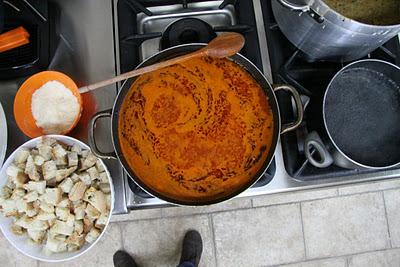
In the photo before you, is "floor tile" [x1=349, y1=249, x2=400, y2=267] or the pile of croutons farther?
"floor tile" [x1=349, y1=249, x2=400, y2=267]

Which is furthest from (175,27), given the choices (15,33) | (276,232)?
(276,232)

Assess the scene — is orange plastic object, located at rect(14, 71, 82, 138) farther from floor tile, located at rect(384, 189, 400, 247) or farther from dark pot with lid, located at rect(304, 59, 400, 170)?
floor tile, located at rect(384, 189, 400, 247)

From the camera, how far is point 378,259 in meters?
1.25

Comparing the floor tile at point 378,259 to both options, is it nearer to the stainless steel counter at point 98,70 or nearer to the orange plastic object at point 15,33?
the stainless steel counter at point 98,70

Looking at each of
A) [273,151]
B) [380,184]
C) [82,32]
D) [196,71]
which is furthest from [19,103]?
[380,184]

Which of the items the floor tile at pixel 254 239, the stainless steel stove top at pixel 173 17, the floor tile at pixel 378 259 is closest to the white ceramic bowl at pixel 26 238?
the stainless steel stove top at pixel 173 17

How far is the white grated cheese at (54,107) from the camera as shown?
0.75m

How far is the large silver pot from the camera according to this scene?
0.60 m

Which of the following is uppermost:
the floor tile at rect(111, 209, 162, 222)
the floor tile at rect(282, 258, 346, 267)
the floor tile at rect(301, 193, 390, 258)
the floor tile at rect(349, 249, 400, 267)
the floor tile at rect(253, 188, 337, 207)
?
the floor tile at rect(111, 209, 162, 222)

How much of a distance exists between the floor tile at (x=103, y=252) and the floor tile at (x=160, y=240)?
0.02 m

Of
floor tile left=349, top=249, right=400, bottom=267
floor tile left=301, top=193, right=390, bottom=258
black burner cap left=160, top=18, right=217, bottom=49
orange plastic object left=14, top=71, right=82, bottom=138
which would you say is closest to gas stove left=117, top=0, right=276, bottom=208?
black burner cap left=160, top=18, right=217, bottom=49

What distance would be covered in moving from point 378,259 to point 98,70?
3.31 feet

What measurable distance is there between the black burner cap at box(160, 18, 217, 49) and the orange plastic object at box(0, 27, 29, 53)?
0.25 m

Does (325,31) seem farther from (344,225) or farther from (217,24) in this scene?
(344,225)
